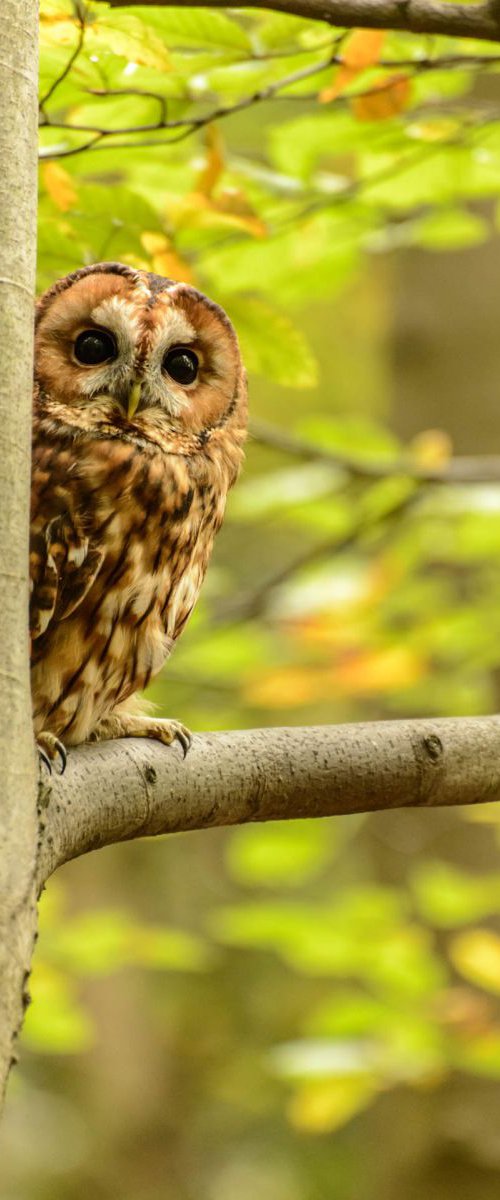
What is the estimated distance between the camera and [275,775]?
120 cm

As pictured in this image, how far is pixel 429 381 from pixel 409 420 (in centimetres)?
13

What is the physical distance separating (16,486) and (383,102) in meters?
0.93

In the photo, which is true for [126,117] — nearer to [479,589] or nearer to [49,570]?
[49,570]

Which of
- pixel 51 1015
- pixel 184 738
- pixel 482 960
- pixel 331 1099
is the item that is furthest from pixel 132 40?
pixel 331 1099

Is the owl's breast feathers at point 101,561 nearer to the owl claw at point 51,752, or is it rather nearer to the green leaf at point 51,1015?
the owl claw at point 51,752

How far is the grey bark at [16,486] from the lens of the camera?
0.86 m

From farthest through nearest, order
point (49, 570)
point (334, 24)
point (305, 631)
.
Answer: point (305, 631), point (49, 570), point (334, 24)

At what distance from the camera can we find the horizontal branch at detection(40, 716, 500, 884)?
44.6 inches

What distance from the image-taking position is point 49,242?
5.05 feet

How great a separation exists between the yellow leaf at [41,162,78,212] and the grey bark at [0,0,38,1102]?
0.47 metres

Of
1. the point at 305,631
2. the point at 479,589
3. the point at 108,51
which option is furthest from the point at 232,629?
the point at 108,51

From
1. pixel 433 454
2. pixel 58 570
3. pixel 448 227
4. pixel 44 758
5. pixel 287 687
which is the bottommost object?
pixel 44 758

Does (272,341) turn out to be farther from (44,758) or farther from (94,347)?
(44,758)

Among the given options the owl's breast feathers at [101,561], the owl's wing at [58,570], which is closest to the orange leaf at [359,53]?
the owl's breast feathers at [101,561]
